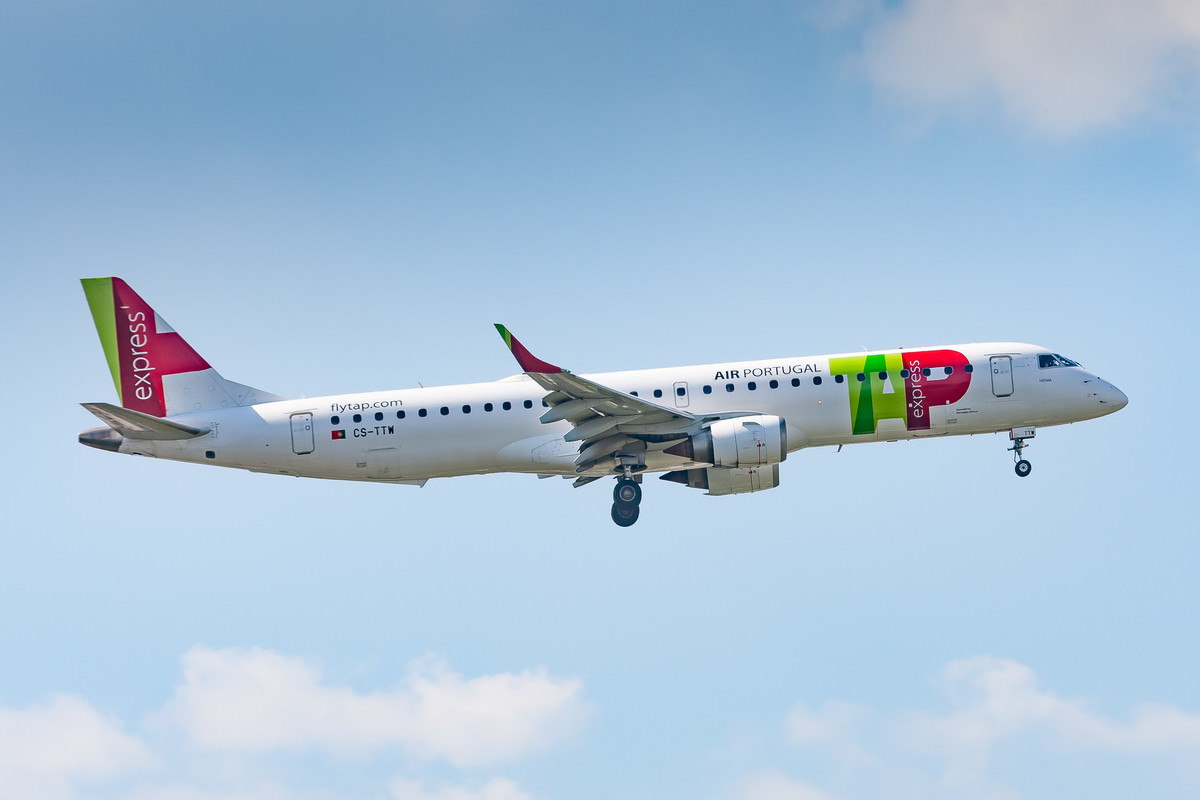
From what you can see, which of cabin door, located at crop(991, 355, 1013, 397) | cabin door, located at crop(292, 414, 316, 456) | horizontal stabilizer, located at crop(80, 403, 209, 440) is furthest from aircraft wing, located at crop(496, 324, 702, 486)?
horizontal stabilizer, located at crop(80, 403, 209, 440)

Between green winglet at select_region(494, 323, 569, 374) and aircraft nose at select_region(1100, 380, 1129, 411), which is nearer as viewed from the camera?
green winglet at select_region(494, 323, 569, 374)

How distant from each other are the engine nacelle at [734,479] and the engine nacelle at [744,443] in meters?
1.63

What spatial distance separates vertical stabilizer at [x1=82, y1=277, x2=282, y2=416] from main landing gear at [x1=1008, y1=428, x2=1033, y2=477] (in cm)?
2482

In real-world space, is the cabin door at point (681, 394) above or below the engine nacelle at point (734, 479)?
above

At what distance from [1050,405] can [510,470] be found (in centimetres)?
1777

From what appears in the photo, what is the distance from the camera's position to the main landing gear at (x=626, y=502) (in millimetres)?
41188

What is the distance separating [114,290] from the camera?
43594 mm

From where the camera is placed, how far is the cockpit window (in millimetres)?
41125

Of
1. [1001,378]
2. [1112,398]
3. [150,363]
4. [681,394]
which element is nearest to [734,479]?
[681,394]

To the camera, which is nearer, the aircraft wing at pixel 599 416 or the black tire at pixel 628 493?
the aircraft wing at pixel 599 416

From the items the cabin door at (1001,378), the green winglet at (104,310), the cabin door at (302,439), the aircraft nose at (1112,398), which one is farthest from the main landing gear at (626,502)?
the green winglet at (104,310)

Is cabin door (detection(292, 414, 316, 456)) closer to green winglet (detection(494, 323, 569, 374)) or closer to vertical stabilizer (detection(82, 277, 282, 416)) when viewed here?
vertical stabilizer (detection(82, 277, 282, 416))

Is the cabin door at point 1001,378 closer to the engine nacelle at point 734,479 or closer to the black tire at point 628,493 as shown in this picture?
the engine nacelle at point 734,479

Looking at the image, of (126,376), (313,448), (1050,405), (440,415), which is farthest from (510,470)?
(1050,405)
